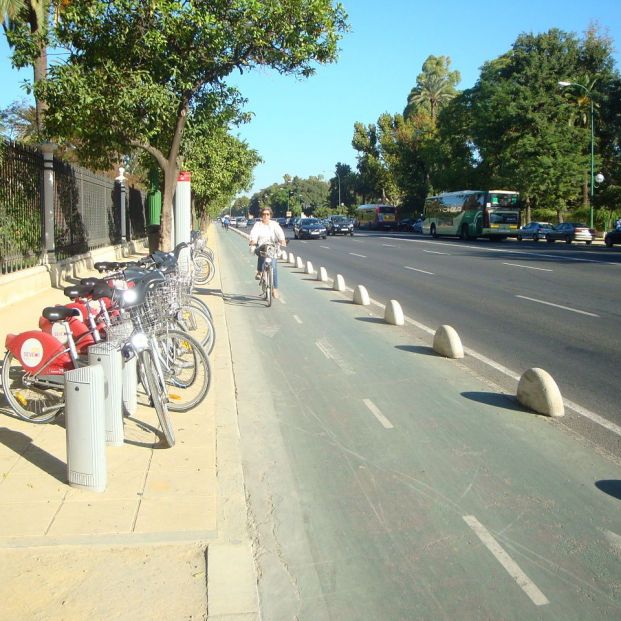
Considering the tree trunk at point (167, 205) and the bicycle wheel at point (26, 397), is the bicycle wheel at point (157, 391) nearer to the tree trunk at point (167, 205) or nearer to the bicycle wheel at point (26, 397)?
the bicycle wheel at point (26, 397)

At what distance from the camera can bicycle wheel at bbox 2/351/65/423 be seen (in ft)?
19.4

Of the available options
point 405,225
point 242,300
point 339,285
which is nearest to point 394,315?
point 242,300

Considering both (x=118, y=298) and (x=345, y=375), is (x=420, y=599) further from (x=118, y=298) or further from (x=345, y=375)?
(x=345, y=375)

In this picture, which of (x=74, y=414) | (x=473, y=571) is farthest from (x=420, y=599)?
(x=74, y=414)

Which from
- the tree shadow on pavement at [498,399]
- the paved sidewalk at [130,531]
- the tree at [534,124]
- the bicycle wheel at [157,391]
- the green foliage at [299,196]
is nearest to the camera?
the paved sidewalk at [130,531]

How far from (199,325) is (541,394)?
3.77 metres

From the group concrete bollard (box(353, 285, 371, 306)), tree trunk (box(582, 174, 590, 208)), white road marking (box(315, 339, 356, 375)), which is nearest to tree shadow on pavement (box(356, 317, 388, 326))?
concrete bollard (box(353, 285, 371, 306))

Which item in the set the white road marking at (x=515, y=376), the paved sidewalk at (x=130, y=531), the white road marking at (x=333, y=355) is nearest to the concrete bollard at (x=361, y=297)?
the white road marking at (x=515, y=376)

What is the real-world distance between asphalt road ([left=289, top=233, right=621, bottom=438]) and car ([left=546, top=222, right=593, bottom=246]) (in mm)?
19061

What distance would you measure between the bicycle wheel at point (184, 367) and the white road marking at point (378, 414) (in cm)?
155

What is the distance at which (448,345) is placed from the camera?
902 cm

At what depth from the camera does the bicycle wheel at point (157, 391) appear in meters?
5.27

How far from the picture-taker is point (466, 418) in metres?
6.40

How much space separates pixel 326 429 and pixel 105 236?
17.1 m
